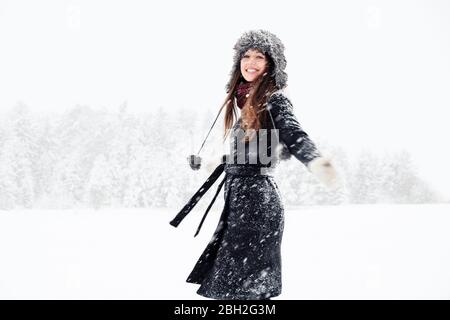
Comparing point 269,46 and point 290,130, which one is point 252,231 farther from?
point 269,46

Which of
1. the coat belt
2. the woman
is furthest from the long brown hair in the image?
the coat belt

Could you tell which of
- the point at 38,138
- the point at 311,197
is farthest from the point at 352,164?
the point at 38,138

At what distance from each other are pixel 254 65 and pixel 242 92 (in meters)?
0.22

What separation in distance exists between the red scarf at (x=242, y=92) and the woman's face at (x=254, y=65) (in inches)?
2.1

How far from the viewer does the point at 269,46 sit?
304 cm

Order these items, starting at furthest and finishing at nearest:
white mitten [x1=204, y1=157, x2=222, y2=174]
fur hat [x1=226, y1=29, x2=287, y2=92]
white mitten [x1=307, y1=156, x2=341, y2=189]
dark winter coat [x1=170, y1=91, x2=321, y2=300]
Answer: white mitten [x1=204, y1=157, x2=222, y2=174] → fur hat [x1=226, y1=29, x2=287, y2=92] → dark winter coat [x1=170, y1=91, x2=321, y2=300] → white mitten [x1=307, y1=156, x2=341, y2=189]

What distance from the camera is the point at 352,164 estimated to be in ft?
87.9

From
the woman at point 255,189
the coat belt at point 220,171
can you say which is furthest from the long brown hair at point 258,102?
the coat belt at point 220,171

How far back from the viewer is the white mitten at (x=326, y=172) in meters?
2.37

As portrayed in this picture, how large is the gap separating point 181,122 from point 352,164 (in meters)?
11.3

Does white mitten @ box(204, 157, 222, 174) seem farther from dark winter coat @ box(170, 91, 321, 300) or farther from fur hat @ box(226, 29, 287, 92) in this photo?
fur hat @ box(226, 29, 287, 92)

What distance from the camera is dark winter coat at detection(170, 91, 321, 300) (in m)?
2.71

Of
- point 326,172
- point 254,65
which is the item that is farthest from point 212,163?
point 326,172

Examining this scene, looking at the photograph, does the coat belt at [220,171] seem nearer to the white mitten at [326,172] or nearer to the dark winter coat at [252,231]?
the dark winter coat at [252,231]
